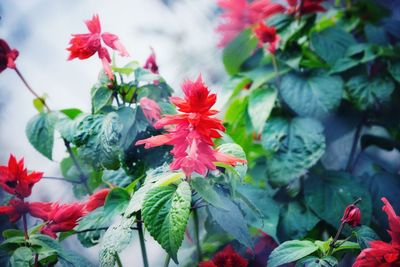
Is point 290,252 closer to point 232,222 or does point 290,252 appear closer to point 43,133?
point 232,222

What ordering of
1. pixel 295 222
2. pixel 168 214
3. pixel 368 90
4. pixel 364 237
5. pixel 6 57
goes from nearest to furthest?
pixel 168 214 < pixel 364 237 < pixel 6 57 < pixel 295 222 < pixel 368 90

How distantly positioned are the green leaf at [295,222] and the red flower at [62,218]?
0.48m

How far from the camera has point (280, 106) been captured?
1.12 meters

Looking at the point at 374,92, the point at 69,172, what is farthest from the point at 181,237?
the point at 374,92

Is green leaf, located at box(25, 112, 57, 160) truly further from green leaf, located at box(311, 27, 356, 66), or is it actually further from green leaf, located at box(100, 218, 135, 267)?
green leaf, located at box(311, 27, 356, 66)

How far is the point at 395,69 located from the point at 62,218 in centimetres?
88

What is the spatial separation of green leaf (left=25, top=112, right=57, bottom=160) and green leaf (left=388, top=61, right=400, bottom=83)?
813 mm

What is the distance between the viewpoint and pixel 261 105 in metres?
1.05

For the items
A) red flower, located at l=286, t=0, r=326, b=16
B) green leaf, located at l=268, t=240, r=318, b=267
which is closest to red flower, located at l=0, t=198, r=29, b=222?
green leaf, located at l=268, t=240, r=318, b=267

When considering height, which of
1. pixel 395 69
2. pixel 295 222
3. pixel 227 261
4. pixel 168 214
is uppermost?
pixel 168 214

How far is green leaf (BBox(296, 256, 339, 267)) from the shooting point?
24.4 inches

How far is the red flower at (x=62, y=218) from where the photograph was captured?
68 centimetres

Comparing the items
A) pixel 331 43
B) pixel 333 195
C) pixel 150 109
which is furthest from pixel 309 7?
pixel 150 109

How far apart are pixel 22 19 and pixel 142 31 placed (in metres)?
0.38
